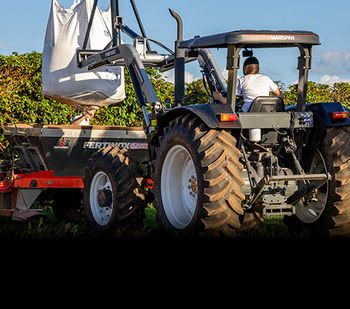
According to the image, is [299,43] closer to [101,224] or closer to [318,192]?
[318,192]

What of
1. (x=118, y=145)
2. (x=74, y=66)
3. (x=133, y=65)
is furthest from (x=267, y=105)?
(x=74, y=66)

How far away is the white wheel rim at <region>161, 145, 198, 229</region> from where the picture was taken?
558 cm

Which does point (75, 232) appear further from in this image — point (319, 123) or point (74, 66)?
point (74, 66)

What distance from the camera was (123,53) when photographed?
711 centimetres

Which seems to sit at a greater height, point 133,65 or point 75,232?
point 133,65

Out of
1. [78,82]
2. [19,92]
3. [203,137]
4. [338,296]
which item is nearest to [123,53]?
A: [78,82]

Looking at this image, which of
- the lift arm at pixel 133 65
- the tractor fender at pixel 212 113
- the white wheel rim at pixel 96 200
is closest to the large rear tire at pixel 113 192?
Answer: the white wheel rim at pixel 96 200

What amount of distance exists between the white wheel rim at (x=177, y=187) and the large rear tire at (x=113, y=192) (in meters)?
0.47

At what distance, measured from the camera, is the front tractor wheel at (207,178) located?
16.1ft

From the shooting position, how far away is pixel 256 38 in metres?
5.20

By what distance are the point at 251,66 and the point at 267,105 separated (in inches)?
21.1

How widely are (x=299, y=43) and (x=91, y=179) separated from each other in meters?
2.73

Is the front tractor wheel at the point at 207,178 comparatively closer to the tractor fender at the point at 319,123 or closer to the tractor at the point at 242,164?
the tractor at the point at 242,164

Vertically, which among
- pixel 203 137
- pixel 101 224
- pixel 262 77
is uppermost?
pixel 262 77
